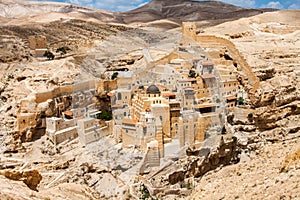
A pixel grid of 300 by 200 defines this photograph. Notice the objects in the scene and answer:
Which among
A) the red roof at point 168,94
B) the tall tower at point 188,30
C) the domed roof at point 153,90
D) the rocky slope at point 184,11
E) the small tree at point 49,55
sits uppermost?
the rocky slope at point 184,11

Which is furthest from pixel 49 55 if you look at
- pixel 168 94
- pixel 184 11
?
pixel 184 11

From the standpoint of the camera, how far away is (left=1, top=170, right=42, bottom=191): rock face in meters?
6.22

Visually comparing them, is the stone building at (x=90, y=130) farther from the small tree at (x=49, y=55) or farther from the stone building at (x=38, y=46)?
the stone building at (x=38, y=46)

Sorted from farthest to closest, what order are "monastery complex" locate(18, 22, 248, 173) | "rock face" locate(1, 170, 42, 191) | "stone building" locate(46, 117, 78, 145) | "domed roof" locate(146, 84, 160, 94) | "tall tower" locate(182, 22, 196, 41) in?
"tall tower" locate(182, 22, 196, 41) < "stone building" locate(46, 117, 78, 145) < "domed roof" locate(146, 84, 160, 94) < "monastery complex" locate(18, 22, 248, 173) < "rock face" locate(1, 170, 42, 191)

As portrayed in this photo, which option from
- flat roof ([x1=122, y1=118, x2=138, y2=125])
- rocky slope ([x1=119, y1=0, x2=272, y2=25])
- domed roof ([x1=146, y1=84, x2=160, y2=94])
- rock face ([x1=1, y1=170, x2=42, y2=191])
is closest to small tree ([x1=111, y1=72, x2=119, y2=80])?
domed roof ([x1=146, y1=84, x2=160, y2=94])

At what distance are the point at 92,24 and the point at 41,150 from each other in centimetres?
3088

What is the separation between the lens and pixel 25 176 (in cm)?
645

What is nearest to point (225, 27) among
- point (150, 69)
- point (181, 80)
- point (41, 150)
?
point (150, 69)

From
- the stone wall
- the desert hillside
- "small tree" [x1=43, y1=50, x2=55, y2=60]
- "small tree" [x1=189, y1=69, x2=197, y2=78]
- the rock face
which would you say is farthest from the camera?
"small tree" [x1=43, y1=50, x2=55, y2=60]

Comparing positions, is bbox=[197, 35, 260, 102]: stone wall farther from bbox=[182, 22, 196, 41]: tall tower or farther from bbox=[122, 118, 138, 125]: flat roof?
bbox=[122, 118, 138, 125]: flat roof

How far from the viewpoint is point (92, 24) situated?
4322cm

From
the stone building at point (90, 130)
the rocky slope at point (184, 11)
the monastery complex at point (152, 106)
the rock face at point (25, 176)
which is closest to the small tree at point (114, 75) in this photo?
the monastery complex at point (152, 106)

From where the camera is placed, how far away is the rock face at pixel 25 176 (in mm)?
6219

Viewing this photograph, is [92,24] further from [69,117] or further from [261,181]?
[261,181]
